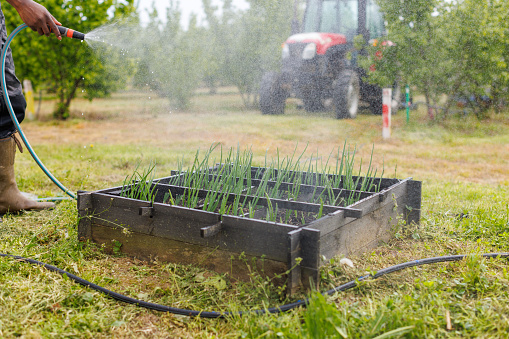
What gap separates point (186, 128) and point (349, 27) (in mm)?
3924

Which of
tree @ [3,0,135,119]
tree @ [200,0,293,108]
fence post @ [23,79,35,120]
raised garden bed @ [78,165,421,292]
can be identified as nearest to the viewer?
raised garden bed @ [78,165,421,292]

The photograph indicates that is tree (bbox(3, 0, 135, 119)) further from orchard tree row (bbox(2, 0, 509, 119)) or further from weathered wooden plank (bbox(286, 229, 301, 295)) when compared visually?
weathered wooden plank (bbox(286, 229, 301, 295))

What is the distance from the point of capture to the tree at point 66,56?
28.4 feet

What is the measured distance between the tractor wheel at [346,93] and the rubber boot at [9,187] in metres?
4.95

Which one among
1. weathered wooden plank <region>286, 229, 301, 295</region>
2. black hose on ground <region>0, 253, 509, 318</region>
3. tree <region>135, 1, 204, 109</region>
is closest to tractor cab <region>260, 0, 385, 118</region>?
tree <region>135, 1, 204, 109</region>

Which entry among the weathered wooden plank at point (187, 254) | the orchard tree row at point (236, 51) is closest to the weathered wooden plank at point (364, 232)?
the weathered wooden plank at point (187, 254)

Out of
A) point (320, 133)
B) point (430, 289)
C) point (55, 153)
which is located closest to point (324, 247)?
point (430, 289)

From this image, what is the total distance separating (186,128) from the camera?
9.43 metres

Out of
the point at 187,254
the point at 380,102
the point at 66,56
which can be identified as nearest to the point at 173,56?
the point at 66,56

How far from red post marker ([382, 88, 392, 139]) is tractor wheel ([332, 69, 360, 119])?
706 millimetres

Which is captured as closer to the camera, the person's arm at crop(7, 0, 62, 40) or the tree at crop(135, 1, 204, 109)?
the person's arm at crop(7, 0, 62, 40)

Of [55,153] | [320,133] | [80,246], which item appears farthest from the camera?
[320,133]

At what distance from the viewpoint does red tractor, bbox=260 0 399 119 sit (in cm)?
703

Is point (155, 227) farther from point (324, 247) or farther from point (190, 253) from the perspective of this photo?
point (324, 247)
